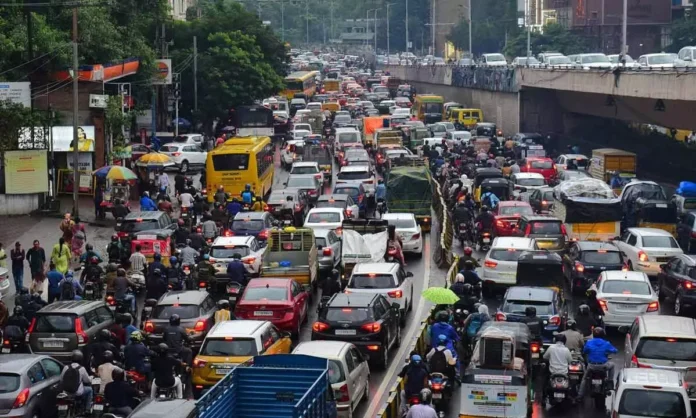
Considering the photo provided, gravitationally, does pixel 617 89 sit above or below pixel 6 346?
above

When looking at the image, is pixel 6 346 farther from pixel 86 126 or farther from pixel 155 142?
pixel 155 142

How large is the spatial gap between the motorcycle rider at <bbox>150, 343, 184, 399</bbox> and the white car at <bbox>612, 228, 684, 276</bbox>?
1535cm

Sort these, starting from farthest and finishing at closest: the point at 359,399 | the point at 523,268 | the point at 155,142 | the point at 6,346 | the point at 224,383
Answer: the point at 155,142 → the point at 523,268 → the point at 6,346 → the point at 359,399 → the point at 224,383

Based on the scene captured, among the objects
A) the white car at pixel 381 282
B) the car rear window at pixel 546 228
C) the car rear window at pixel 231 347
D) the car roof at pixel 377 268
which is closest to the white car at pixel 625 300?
the white car at pixel 381 282

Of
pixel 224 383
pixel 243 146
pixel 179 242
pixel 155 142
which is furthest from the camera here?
pixel 155 142

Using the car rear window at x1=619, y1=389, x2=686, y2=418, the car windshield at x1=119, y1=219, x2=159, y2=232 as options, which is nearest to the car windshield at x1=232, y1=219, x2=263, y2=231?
the car windshield at x1=119, y1=219, x2=159, y2=232

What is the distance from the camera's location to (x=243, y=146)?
150 ft

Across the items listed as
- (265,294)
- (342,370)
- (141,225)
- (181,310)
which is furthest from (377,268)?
(141,225)

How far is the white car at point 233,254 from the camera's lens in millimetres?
29580

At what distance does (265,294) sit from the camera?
2408cm

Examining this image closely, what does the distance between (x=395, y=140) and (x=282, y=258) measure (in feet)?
111

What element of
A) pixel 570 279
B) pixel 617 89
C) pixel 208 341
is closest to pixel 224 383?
pixel 208 341

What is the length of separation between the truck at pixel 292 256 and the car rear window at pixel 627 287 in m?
6.76

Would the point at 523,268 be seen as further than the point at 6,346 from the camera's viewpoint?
Yes
